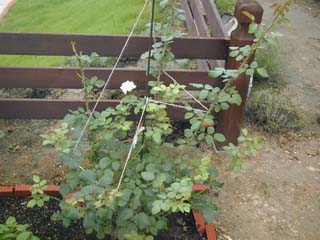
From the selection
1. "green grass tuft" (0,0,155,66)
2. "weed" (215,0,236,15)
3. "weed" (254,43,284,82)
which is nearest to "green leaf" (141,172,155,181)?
"weed" (254,43,284,82)

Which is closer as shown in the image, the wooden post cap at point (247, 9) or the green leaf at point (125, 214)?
the green leaf at point (125, 214)

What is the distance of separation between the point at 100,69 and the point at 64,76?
0.27 m

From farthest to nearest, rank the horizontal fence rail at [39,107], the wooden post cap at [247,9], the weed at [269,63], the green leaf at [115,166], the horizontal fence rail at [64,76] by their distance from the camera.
A: the weed at [269,63] < the horizontal fence rail at [39,107] < the horizontal fence rail at [64,76] < the wooden post cap at [247,9] < the green leaf at [115,166]

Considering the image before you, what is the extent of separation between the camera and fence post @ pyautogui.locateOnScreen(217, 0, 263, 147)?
2.87 m

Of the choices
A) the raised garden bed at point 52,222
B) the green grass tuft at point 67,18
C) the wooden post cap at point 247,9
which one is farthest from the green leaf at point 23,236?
the green grass tuft at point 67,18

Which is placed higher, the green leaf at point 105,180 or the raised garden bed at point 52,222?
the green leaf at point 105,180

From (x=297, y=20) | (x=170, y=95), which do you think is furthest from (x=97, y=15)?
(x=170, y=95)

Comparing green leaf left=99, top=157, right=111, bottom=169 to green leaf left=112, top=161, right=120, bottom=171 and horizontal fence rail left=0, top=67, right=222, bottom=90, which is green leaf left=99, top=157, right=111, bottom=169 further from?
horizontal fence rail left=0, top=67, right=222, bottom=90

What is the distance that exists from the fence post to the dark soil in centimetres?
88

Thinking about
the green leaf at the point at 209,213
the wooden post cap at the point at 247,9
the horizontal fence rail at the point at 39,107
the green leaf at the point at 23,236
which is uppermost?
the wooden post cap at the point at 247,9

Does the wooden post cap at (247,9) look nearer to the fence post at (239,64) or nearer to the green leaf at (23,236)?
the fence post at (239,64)

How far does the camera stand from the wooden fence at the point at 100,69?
294 cm

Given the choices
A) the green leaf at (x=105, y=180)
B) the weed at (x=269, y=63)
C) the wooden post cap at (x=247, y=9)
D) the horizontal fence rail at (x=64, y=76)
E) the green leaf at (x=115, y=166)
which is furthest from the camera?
the weed at (x=269, y=63)

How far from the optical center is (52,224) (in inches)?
106
